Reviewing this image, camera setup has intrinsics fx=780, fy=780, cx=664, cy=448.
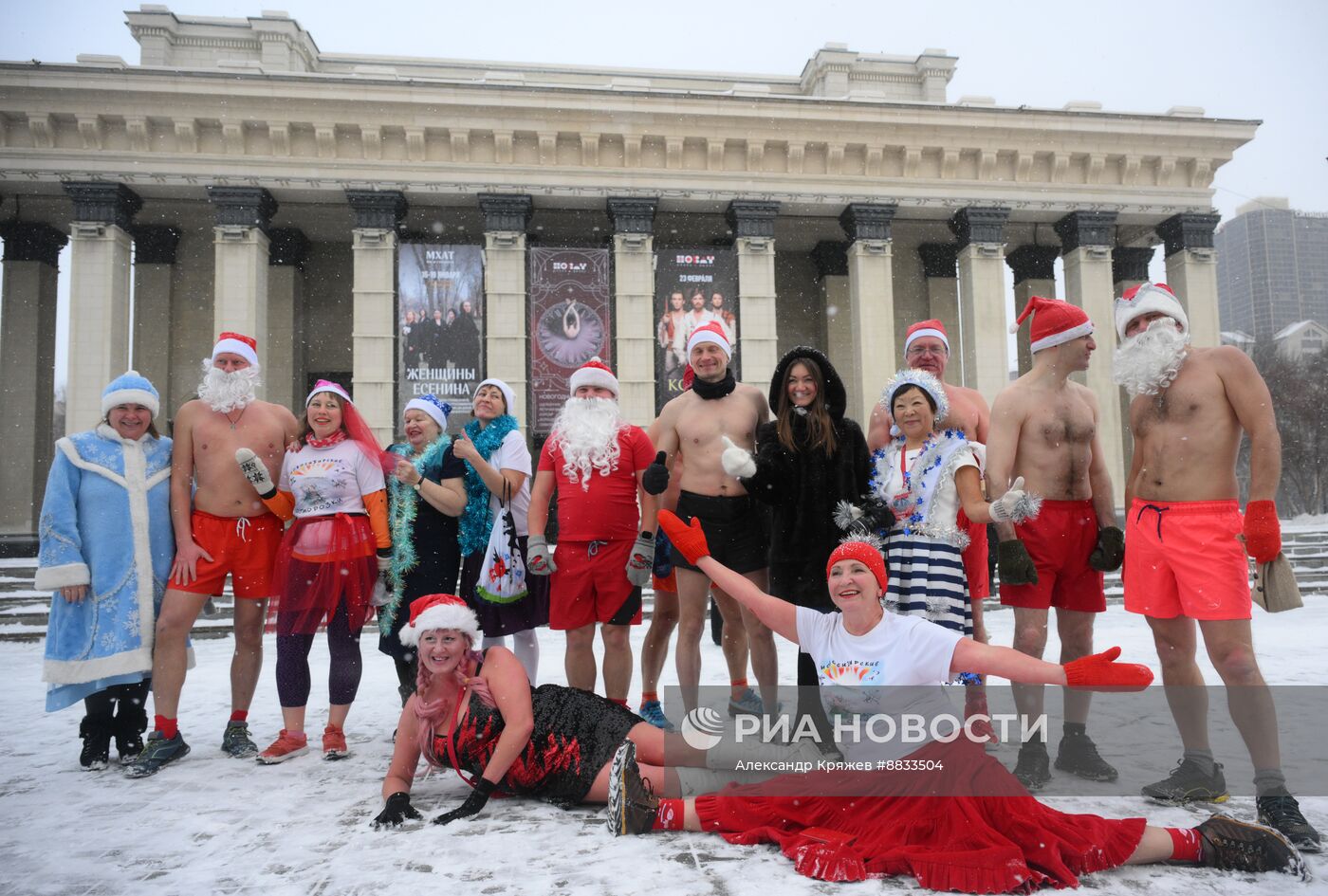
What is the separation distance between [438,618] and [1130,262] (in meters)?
21.9

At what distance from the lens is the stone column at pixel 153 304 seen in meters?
17.8

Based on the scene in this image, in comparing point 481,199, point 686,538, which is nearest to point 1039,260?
point 481,199

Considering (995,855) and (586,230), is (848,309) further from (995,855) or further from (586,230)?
(995,855)

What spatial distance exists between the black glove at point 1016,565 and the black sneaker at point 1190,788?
3.17 feet

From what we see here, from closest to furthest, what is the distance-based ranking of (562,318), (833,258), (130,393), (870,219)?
(130,393) → (562,318) → (870,219) → (833,258)

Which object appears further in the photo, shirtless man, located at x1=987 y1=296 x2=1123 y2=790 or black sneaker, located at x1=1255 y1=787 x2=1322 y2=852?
shirtless man, located at x1=987 y1=296 x2=1123 y2=790

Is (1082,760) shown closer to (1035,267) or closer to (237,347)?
(237,347)

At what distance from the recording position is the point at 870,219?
58.2 feet

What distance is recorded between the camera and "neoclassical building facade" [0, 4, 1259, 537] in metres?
15.9

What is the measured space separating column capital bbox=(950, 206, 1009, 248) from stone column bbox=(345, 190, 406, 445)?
1271cm

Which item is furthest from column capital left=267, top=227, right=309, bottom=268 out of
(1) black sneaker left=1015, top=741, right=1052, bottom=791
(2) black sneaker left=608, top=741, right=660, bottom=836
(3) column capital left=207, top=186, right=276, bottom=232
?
(1) black sneaker left=1015, top=741, right=1052, bottom=791

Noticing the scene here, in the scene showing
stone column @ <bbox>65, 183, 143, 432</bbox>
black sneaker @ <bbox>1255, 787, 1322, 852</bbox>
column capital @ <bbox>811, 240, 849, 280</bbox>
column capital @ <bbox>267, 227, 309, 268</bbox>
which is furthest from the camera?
column capital @ <bbox>811, 240, 849, 280</bbox>

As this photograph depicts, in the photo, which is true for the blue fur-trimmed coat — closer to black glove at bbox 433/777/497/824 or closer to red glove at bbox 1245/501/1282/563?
black glove at bbox 433/777/497/824

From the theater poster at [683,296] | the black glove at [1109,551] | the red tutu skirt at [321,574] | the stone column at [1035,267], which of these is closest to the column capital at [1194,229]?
the stone column at [1035,267]
